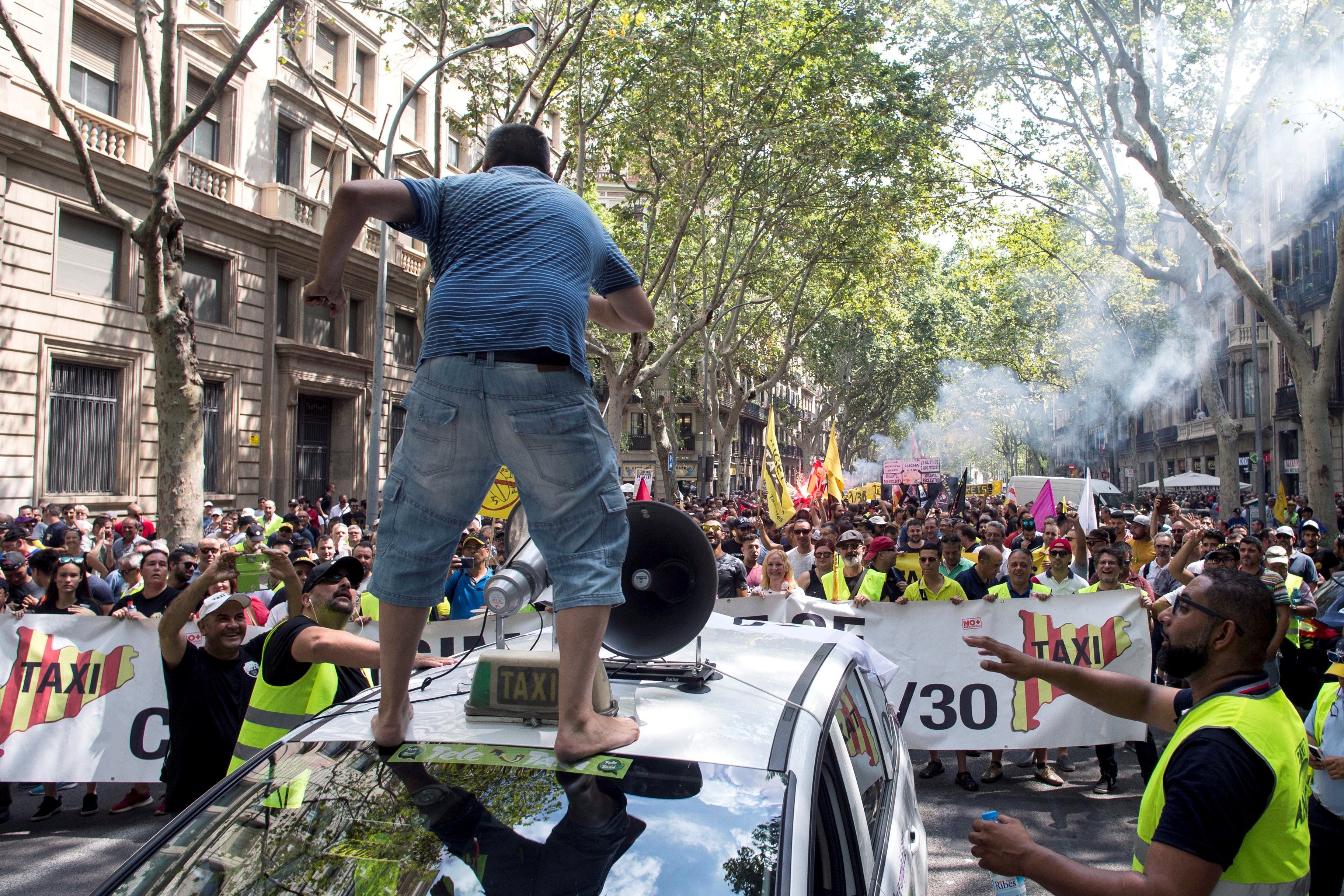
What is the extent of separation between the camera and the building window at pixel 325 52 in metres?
24.8

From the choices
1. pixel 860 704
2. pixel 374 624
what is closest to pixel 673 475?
pixel 374 624

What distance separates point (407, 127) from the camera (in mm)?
29609

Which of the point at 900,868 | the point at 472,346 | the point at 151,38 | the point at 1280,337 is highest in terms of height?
the point at 151,38

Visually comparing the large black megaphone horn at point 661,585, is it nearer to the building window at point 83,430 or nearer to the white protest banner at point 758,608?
the white protest banner at point 758,608

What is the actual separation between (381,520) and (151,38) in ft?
68.0

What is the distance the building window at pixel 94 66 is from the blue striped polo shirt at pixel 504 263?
1931cm

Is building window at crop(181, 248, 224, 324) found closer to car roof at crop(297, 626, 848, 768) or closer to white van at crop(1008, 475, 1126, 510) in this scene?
white van at crop(1008, 475, 1126, 510)

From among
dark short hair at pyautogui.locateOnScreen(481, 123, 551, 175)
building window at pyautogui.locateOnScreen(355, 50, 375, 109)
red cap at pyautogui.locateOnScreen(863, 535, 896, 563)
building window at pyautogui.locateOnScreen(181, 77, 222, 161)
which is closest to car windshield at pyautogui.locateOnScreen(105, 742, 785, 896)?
dark short hair at pyautogui.locateOnScreen(481, 123, 551, 175)

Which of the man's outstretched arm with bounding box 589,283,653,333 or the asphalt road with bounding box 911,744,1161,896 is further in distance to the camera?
the asphalt road with bounding box 911,744,1161,896

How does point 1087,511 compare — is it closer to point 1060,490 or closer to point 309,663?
point 309,663

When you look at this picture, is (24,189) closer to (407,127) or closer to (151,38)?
(151,38)

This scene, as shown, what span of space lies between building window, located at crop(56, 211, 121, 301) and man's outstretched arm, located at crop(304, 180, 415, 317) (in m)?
18.3

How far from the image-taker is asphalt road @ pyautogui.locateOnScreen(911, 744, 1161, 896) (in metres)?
5.54

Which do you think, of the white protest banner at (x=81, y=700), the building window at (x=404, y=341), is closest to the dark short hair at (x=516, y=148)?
the white protest banner at (x=81, y=700)
